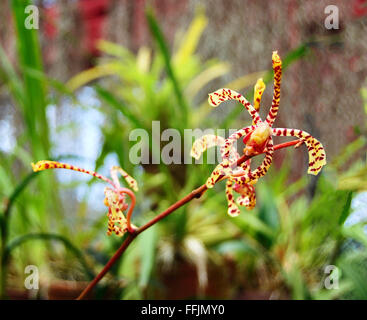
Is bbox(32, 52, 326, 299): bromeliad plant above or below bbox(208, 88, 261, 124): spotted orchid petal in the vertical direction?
below

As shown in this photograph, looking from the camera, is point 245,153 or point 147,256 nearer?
point 245,153

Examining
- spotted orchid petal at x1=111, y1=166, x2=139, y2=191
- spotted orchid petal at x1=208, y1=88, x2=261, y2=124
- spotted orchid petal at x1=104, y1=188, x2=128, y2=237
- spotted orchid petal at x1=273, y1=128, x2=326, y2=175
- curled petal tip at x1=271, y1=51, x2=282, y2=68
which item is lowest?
spotted orchid petal at x1=104, y1=188, x2=128, y2=237

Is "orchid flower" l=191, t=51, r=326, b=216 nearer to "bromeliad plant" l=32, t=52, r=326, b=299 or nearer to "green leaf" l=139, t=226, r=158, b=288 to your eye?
"bromeliad plant" l=32, t=52, r=326, b=299

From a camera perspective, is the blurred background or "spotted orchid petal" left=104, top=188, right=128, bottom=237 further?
the blurred background

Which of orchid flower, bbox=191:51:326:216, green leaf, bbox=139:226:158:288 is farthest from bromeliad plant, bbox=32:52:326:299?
green leaf, bbox=139:226:158:288

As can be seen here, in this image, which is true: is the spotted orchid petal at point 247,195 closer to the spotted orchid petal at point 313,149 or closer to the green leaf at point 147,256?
the spotted orchid petal at point 313,149

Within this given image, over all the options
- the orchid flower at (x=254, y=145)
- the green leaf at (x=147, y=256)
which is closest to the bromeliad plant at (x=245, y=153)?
the orchid flower at (x=254, y=145)

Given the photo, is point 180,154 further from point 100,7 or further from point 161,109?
point 100,7

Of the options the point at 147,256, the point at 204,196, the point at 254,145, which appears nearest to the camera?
the point at 254,145

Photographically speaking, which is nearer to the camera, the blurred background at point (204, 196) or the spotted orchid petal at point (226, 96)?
the spotted orchid petal at point (226, 96)

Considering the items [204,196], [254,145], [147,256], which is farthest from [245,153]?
[204,196]

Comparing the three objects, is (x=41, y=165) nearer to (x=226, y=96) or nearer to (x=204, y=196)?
(x=226, y=96)
